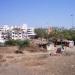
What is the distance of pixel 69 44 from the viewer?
192 ft

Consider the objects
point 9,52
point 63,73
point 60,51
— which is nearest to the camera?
point 63,73

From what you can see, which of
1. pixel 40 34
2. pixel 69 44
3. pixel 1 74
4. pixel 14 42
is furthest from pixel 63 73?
pixel 40 34

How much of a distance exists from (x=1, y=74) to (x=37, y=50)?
83.3 feet

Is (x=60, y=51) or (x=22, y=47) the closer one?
(x=60, y=51)

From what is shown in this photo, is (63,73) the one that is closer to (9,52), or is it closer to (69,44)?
(9,52)

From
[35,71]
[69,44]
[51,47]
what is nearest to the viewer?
[35,71]

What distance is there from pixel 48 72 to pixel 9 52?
23846mm

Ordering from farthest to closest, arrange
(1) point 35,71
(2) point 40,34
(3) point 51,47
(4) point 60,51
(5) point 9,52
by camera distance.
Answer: (2) point 40,34 → (3) point 51,47 → (5) point 9,52 → (4) point 60,51 → (1) point 35,71

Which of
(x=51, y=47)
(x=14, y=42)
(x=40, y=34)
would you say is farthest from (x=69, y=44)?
(x=40, y=34)

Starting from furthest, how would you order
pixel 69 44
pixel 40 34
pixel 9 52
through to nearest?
pixel 40 34, pixel 69 44, pixel 9 52

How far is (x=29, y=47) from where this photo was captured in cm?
5216

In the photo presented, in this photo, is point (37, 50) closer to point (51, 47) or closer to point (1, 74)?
point (51, 47)

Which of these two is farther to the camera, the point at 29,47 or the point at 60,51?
the point at 29,47

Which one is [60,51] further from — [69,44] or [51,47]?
[69,44]
